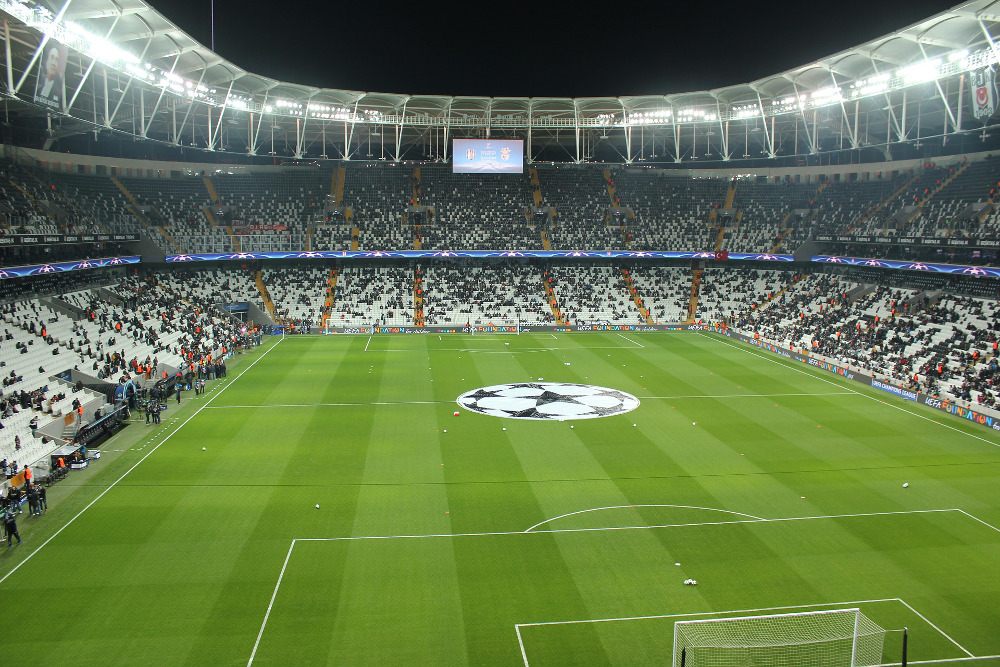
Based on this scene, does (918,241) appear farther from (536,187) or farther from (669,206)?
(536,187)

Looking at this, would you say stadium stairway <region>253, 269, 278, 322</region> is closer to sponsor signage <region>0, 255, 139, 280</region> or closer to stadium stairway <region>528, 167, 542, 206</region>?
sponsor signage <region>0, 255, 139, 280</region>

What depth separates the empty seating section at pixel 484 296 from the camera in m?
63.9

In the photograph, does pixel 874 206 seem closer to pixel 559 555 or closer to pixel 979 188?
pixel 979 188

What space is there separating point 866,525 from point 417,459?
15445 mm

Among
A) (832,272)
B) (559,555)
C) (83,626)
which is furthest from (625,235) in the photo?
(83,626)

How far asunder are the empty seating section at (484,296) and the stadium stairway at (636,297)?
835cm

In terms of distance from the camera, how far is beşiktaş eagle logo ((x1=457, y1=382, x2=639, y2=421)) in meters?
34.8

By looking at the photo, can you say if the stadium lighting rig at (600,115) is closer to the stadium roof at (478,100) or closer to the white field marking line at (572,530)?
the stadium roof at (478,100)

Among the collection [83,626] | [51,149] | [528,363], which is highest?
[51,149]

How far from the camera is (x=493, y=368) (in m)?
45.9

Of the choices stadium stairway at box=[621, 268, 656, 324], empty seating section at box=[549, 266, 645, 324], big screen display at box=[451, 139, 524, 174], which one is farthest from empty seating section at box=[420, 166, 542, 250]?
stadium stairway at box=[621, 268, 656, 324]

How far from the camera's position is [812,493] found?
24.3 m

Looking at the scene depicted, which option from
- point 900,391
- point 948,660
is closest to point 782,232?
point 900,391

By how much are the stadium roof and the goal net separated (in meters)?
36.1
